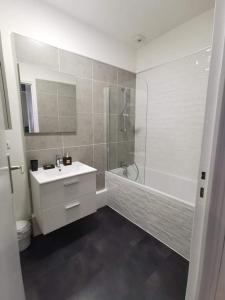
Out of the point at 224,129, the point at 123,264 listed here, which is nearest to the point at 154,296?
the point at 123,264

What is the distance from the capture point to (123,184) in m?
2.11

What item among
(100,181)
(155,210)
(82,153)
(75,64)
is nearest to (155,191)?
(155,210)

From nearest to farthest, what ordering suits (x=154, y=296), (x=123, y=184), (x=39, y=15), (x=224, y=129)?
(x=224, y=129) → (x=154, y=296) → (x=39, y=15) → (x=123, y=184)

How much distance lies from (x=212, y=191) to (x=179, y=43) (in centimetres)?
208

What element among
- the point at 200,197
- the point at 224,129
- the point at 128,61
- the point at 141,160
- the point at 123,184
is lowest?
the point at 123,184

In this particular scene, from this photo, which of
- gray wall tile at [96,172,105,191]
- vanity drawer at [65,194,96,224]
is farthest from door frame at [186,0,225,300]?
gray wall tile at [96,172,105,191]

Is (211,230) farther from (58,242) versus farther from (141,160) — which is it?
(141,160)

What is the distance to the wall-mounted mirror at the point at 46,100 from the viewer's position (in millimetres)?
1600

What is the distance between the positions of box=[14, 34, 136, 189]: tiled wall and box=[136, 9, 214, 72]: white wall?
1.14ft

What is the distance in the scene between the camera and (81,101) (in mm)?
2006

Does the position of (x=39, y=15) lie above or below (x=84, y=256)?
above

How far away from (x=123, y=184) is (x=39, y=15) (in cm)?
212

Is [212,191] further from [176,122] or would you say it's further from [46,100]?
[46,100]

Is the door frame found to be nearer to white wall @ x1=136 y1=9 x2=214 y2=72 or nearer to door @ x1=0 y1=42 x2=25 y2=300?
door @ x1=0 y1=42 x2=25 y2=300
